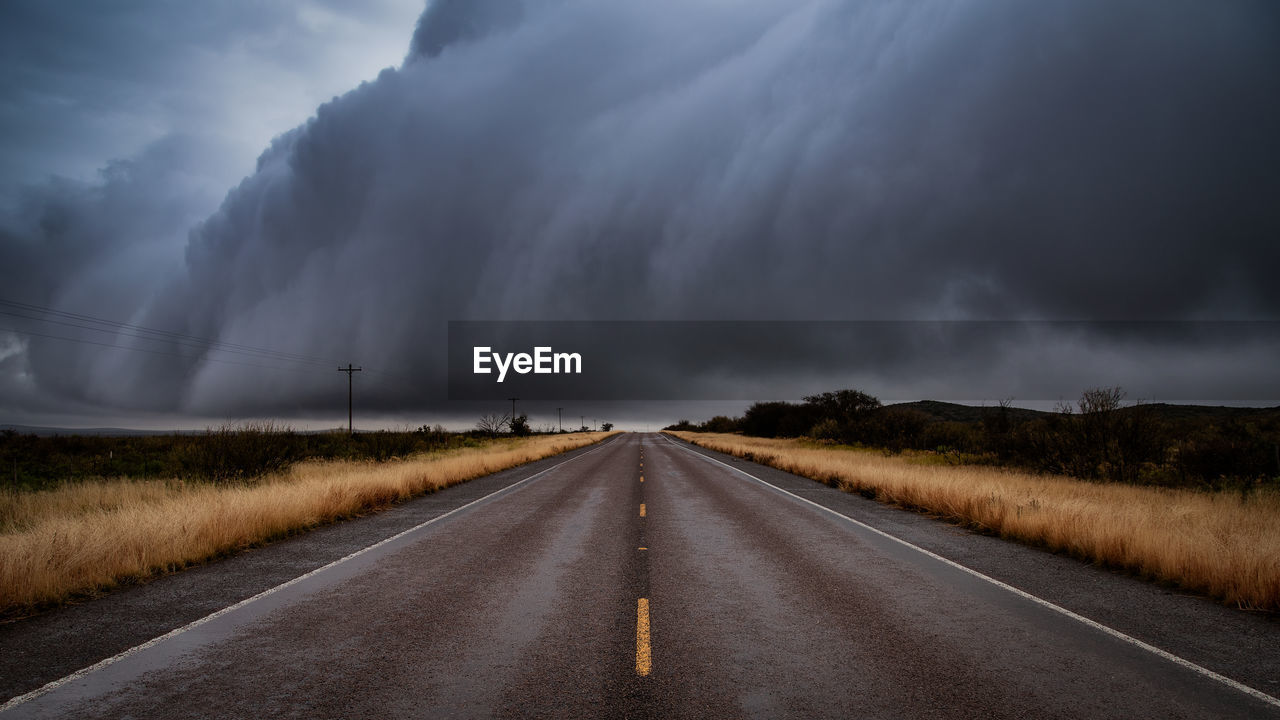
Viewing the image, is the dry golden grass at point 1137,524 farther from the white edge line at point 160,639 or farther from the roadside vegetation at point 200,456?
the roadside vegetation at point 200,456

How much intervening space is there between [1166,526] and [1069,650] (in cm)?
598

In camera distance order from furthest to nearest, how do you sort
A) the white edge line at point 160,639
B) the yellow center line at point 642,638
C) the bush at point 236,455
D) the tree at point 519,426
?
the tree at point 519,426 < the bush at point 236,455 < the yellow center line at point 642,638 < the white edge line at point 160,639

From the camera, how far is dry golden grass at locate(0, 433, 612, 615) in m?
6.81

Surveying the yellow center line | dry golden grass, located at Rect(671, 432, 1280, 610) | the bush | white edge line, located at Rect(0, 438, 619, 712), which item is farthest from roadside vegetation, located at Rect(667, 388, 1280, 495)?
the bush

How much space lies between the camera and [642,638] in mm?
5152

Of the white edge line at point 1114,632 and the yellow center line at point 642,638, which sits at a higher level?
the yellow center line at point 642,638

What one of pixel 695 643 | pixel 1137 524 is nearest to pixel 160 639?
pixel 695 643

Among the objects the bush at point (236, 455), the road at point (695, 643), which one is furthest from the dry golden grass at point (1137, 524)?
the bush at point (236, 455)

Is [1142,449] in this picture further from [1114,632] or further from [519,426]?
[519,426]

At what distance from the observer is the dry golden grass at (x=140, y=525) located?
6.81 metres

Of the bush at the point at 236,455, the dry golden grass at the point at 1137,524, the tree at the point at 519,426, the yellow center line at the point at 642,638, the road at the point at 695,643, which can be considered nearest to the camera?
the road at the point at 695,643

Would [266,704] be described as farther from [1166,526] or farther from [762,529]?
[1166,526]

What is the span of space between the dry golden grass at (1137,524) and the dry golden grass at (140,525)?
41.5ft

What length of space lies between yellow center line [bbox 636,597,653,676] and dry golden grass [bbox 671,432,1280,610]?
6269 mm
